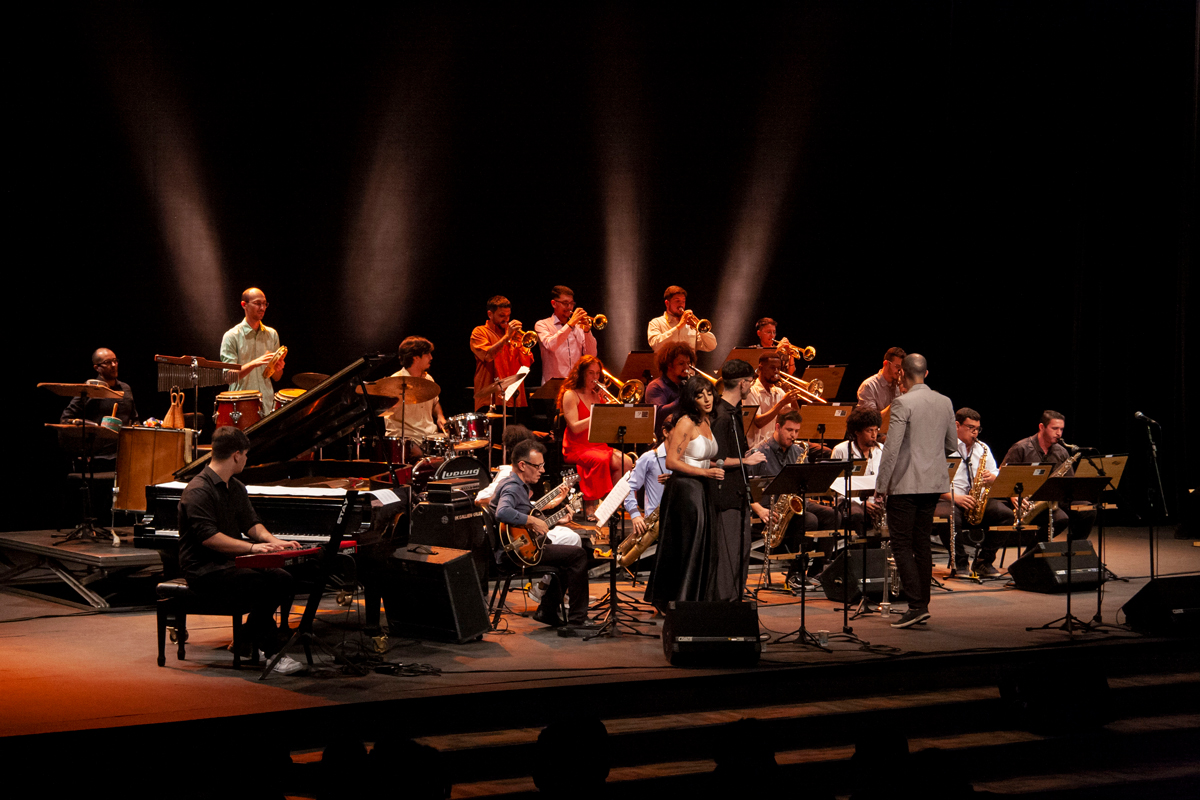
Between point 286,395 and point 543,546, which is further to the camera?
point 286,395

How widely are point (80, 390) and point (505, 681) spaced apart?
434 cm

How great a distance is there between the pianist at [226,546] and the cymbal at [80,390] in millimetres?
2633

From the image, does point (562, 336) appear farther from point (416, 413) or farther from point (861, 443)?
point (861, 443)

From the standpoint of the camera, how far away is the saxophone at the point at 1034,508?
8914mm

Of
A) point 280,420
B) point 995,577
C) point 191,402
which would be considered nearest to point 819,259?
point 995,577

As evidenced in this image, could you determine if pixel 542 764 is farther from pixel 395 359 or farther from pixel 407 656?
pixel 395 359

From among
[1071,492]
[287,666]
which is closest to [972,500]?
[1071,492]

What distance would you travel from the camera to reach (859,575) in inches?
305

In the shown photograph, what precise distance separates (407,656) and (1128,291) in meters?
9.42

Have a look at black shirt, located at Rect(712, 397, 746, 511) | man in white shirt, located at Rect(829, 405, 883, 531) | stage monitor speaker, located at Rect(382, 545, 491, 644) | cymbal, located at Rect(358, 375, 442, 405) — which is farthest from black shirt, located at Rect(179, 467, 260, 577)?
man in white shirt, located at Rect(829, 405, 883, 531)

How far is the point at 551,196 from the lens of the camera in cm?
1141

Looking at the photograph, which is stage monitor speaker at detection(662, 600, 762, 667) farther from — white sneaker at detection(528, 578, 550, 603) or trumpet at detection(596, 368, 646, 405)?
trumpet at detection(596, 368, 646, 405)

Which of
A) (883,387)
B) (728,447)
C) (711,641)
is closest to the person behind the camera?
(711,641)

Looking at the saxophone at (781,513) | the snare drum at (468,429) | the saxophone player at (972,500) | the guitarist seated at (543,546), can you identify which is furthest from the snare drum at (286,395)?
the saxophone player at (972,500)
